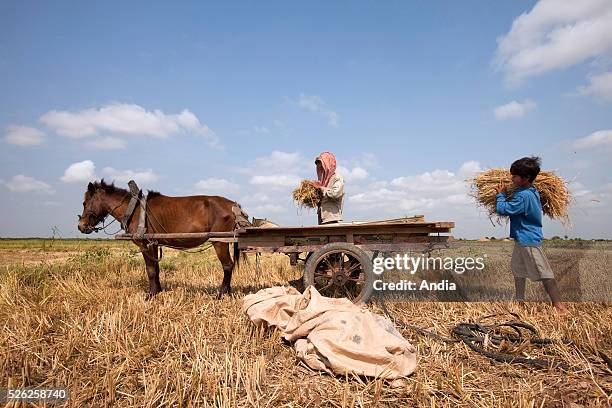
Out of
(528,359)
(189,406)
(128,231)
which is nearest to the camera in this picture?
(189,406)

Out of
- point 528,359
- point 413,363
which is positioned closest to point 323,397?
point 413,363

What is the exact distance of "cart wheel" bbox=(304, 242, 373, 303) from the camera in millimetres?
4695

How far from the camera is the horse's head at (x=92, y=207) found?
20.9 feet

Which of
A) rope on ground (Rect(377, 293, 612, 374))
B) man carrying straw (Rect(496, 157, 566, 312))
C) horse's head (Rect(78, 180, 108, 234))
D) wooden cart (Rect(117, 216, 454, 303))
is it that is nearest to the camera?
rope on ground (Rect(377, 293, 612, 374))

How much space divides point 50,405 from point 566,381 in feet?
11.5

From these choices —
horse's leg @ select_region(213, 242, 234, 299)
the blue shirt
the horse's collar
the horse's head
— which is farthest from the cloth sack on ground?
the horse's head

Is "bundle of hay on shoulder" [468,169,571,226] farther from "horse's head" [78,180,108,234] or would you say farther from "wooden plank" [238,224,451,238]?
"horse's head" [78,180,108,234]

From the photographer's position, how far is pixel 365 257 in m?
4.71

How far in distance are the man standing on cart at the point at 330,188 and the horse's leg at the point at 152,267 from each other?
2.86m

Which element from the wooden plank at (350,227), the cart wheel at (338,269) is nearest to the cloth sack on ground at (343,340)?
the cart wheel at (338,269)

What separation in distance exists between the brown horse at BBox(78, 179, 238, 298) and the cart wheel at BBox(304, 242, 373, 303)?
1.76 m

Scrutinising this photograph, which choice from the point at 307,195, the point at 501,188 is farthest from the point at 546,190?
the point at 307,195

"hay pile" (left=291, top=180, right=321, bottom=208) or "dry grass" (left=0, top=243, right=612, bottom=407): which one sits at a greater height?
"hay pile" (left=291, top=180, right=321, bottom=208)

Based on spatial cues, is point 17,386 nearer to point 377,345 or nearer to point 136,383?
point 136,383
